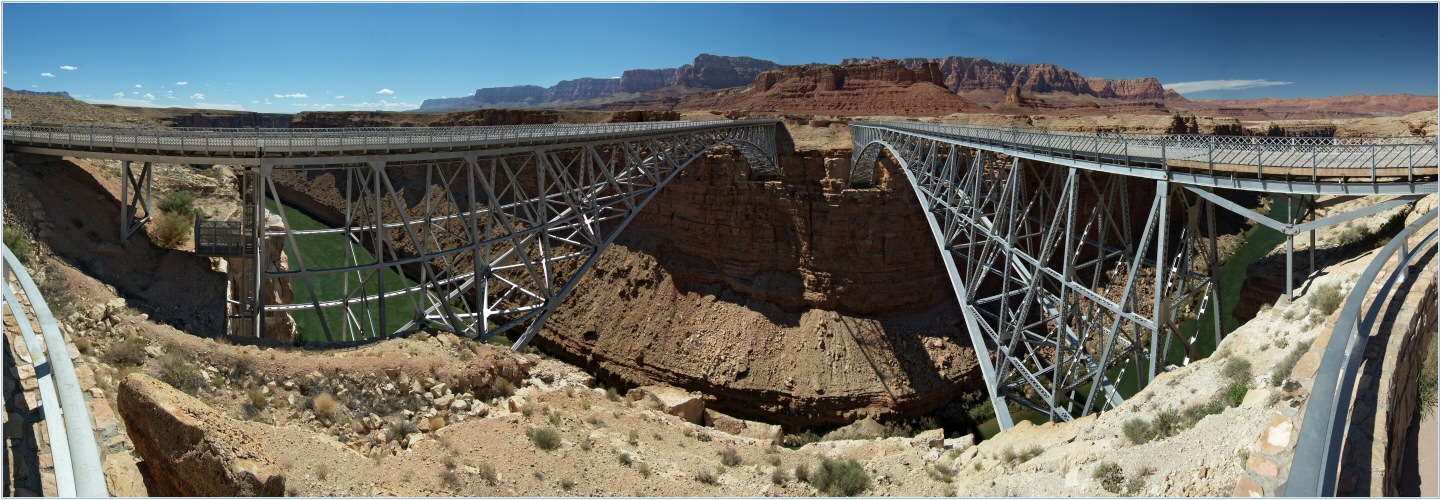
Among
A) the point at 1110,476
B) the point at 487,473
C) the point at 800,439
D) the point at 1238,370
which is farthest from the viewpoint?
the point at 800,439

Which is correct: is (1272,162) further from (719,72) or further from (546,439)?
(719,72)

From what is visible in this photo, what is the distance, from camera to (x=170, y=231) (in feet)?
52.5

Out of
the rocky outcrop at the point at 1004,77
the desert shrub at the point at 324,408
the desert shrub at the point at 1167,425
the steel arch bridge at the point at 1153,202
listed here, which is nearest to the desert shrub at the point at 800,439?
the steel arch bridge at the point at 1153,202

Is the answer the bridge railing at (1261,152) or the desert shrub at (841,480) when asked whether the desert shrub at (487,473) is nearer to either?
the desert shrub at (841,480)

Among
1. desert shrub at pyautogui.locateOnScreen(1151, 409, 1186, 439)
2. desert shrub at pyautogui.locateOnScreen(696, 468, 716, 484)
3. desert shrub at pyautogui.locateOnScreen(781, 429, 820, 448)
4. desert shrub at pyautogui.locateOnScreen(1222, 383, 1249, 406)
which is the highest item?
desert shrub at pyautogui.locateOnScreen(1222, 383, 1249, 406)

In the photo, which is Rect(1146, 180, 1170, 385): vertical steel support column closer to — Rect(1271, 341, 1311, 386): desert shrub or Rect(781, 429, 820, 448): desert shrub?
Rect(1271, 341, 1311, 386): desert shrub

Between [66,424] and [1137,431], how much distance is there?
35.2 feet

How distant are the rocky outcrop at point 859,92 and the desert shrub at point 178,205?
6146 centimetres

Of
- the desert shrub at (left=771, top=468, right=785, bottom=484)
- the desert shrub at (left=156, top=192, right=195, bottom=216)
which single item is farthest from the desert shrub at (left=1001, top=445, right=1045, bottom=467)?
the desert shrub at (left=156, top=192, right=195, bottom=216)

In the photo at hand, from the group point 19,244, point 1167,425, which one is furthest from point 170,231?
point 1167,425

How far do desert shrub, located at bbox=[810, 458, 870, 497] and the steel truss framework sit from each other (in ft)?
29.3

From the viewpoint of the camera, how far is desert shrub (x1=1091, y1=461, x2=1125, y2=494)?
26.1 feet

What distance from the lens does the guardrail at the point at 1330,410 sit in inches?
172

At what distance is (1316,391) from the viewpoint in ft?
16.6
